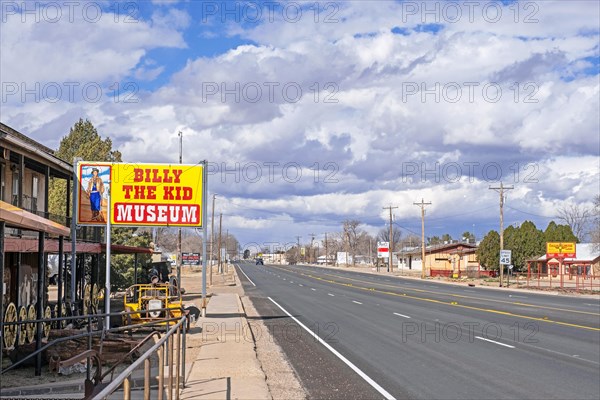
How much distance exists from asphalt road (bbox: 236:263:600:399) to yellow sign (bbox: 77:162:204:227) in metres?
5.17

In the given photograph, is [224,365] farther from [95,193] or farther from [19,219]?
[95,193]

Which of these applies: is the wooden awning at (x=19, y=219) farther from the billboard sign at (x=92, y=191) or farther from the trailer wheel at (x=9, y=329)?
the billboard sign at (x=92, y=191)

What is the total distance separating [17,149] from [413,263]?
119 metres

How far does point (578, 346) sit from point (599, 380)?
5635 millimetres

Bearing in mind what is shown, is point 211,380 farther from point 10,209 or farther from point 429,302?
point 429,302

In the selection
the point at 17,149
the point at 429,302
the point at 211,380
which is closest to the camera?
the point at 211,380

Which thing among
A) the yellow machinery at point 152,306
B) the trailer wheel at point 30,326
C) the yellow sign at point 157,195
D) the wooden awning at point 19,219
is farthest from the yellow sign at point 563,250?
the wooden awning at point 19,219

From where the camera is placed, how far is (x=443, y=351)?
1800 centimetres

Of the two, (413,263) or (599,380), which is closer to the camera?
(599,380)

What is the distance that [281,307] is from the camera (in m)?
35.7

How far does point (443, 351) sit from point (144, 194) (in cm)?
1224

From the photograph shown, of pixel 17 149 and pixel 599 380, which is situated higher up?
pixel 17 149

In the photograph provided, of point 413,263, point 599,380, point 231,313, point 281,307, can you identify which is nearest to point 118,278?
point 281,307

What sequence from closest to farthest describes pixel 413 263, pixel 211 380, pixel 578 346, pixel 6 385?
pixel 6 385
pixel 211 380
pixel 578 346
pixel 413 263
